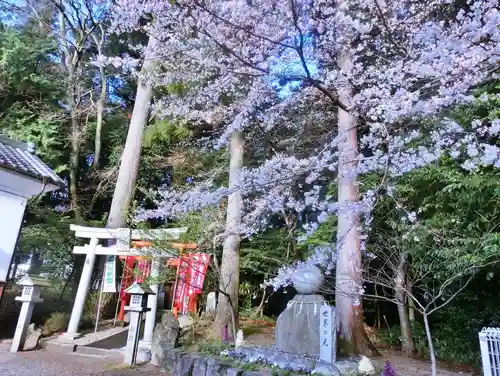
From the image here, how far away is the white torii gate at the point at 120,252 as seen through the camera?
730 cm

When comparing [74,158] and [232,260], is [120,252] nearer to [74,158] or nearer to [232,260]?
[232,260]

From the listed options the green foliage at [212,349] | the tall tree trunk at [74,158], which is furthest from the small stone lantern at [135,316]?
the tall tree trunk at [74,158]

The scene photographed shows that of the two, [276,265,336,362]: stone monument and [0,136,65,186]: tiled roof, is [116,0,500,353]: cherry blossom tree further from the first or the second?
[0,136,65,186]: tiled roof

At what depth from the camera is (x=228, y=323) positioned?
7.75 metres

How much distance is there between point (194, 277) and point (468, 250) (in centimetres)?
571

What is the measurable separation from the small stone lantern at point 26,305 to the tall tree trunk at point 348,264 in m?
5.95

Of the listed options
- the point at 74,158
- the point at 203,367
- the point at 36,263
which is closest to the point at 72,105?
the point at 74,158

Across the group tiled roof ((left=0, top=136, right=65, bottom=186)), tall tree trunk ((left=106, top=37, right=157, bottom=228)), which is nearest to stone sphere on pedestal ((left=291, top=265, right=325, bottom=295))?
tiled roof ((left=0, top=136, right=65, bottom=186))

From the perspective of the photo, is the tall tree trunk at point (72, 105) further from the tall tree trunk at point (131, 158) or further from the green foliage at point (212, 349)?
the green foliage at point (212, 349)

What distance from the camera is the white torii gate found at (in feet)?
23.9

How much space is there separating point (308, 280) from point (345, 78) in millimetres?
2778

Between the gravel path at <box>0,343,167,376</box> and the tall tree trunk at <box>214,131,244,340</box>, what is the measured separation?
1.93m

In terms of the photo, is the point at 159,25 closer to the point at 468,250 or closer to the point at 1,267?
the point at 1,267

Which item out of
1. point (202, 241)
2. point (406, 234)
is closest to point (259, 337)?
point (202, 241)
